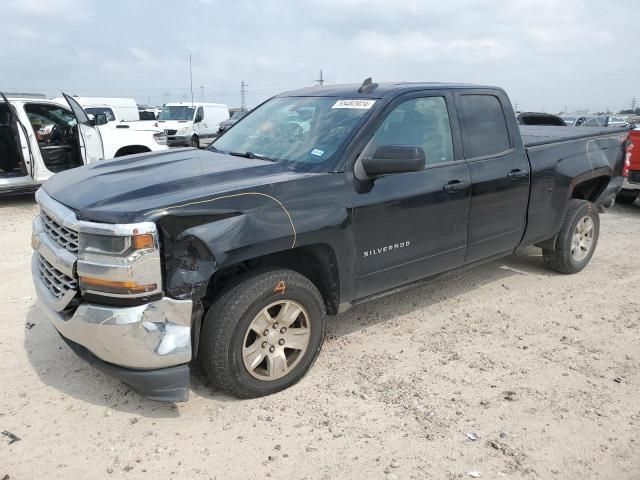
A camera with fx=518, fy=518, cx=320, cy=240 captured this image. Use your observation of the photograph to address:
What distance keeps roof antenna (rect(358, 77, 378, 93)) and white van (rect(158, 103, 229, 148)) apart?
17043mm

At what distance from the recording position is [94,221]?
8.77ft

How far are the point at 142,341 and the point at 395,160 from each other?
1807mm

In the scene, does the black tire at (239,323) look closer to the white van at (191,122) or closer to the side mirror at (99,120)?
the side mirror at (99,120)

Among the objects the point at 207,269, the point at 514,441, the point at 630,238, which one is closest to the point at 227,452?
the point at 207,269

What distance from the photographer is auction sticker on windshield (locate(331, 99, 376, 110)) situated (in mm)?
3650

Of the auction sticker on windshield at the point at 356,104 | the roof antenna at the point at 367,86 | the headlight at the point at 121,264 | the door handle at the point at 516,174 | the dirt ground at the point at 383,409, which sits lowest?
the dirt ground at the point at 383,409

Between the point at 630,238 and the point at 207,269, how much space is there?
6.52 metres

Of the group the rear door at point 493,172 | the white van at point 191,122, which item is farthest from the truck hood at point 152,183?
the white van at point 191,122

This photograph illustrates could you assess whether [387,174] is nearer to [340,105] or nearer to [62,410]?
[340,105]

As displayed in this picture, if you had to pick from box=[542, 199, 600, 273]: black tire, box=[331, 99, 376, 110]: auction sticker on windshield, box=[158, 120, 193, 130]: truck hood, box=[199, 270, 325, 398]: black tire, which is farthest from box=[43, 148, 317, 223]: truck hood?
box=[158, 120, 193, 130]: truck hood

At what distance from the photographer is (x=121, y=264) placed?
2561 mm

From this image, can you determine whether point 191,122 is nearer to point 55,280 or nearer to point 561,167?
point 561,167

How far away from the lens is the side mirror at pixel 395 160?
10.6 ft

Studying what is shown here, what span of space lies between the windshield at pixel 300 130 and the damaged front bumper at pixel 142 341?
133 centimetres
